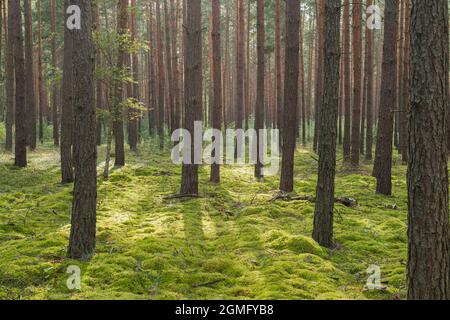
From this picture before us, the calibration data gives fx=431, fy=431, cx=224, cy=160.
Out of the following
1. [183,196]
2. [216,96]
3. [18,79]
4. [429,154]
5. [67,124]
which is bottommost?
[183,196]

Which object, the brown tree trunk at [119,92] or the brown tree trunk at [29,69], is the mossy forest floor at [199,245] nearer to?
the brown tree trunk at [119,92]

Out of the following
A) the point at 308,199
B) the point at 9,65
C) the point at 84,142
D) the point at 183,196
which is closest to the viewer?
the point at 84,142

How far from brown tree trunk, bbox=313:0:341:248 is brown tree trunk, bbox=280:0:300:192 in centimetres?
470

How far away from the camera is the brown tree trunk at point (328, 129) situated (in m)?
6.91

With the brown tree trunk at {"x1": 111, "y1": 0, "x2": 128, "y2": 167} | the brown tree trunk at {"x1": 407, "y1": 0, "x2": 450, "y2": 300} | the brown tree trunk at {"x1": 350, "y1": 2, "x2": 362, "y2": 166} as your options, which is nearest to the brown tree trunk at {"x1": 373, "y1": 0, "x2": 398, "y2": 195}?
the brown tree trunk at {"x1": 350, "y1": 2, "x2": 362, "y2": 166}

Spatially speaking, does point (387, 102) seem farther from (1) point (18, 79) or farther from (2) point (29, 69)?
(2) point (29, 69)

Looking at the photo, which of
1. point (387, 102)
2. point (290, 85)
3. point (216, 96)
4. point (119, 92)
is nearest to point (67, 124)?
point (119, 92)

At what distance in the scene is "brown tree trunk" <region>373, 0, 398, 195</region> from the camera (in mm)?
11484

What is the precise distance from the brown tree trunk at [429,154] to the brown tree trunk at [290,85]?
753 centimetres

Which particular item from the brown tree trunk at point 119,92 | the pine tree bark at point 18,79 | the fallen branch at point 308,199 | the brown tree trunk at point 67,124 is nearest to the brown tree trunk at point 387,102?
the fallen branch at point 308,199

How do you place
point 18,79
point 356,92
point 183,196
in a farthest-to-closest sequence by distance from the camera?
point 356,92 → point 18,79 → point 183,196

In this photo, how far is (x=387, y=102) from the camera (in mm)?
12000

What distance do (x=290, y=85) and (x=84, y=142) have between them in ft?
22.8

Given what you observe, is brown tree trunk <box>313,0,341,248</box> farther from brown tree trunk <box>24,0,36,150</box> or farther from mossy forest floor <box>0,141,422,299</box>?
brown tree trunk <box>24,0,36,150</box>
